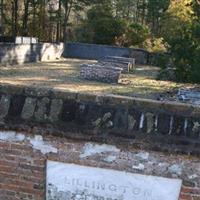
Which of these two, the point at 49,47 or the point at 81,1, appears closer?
the point at 49,47

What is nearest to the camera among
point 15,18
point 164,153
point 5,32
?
point 164,153

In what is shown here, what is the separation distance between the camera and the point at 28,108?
4.09 m

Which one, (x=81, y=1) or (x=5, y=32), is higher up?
(x=81, y=1)

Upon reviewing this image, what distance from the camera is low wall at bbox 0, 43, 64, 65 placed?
3002 cm

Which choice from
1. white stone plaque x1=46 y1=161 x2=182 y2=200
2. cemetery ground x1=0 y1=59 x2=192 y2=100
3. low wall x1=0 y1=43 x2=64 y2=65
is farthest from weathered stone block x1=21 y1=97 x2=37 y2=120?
low wall x1=0 y1=43 x2=64 y2=65

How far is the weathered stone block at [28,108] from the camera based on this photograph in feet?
13.4

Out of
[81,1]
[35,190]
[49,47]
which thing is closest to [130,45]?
[81,1]

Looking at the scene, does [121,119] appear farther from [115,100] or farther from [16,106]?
[16,106]

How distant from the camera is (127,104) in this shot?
12.9ft

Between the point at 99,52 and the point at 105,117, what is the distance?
41.1 m

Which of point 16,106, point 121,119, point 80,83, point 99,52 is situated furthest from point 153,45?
point 121,119

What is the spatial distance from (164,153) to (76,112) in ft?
2.50

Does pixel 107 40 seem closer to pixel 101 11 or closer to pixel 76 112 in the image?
pixel 101 11

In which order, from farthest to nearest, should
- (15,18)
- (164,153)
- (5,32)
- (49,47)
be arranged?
(5,32) < (15,18) < (49,47) < (164,153)
